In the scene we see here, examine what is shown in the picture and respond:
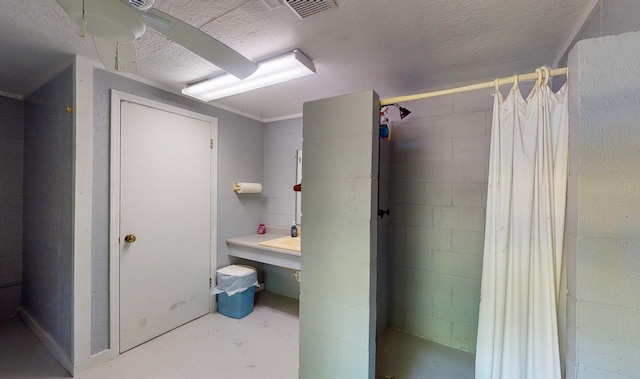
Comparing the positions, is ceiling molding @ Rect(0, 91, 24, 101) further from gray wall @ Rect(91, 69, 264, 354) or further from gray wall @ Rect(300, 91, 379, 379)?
gray wall @ Rect(300, 91, 379, 379)

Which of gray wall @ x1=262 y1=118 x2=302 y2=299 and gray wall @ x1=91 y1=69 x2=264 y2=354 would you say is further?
gray wall @ x1=262 y1=118 x2=302 y2=299

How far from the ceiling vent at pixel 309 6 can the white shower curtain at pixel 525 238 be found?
980mm

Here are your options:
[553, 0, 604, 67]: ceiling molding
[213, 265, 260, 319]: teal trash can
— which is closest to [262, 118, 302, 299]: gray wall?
[213, 265, 260, 319]: teal trash can

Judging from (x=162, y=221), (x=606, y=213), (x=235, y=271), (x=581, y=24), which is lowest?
(x=235, y=271)

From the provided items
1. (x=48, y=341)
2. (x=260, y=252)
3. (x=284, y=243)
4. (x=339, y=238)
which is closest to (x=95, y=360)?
(x=48, y=341)

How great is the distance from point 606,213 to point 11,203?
14.6 ft

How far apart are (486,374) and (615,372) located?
0.54 m

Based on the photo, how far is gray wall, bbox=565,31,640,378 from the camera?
86cm

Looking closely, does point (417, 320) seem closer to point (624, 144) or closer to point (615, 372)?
point (615, 372)

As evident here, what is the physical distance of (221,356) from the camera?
6.89ft

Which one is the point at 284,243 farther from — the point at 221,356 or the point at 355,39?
the point at 355,39

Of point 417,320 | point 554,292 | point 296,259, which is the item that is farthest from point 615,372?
point 296,259

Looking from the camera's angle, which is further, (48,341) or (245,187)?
(245,187)

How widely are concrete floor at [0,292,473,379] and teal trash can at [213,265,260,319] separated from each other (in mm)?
163
